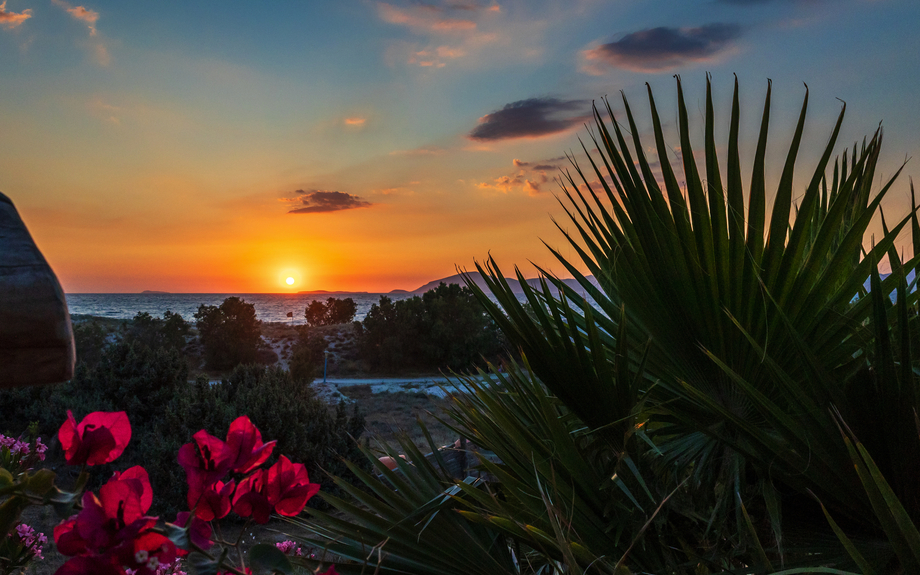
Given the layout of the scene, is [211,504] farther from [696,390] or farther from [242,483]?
[696,390]

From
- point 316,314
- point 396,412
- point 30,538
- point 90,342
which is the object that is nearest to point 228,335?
point 90,342

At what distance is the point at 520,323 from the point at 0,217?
1432 mm

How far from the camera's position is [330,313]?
3878 centimetres

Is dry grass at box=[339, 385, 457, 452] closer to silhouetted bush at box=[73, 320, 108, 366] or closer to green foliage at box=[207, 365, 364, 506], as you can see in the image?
green foliage at box=[207, 365, 364, 506]

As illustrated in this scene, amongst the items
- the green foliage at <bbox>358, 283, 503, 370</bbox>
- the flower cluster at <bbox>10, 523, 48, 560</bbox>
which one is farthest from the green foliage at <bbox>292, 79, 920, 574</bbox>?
the green foliage at <bbox>358, 283, 503, 370</bbox>

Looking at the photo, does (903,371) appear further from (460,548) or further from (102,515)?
(102,515)

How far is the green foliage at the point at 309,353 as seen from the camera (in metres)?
17.9

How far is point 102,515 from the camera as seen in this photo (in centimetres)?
64

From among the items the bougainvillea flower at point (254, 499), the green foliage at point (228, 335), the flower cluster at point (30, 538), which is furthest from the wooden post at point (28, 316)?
the green foliage at point (228, 335)

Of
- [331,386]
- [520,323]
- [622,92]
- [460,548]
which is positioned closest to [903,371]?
[520,323]

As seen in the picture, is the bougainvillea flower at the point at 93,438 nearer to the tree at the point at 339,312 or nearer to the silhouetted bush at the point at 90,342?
the silhouetted bush at the point at 90,342

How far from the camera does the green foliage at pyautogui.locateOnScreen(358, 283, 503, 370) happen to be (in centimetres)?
2450

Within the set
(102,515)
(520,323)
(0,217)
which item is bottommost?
(102,515)

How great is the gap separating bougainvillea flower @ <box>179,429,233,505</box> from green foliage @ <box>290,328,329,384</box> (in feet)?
57.5
